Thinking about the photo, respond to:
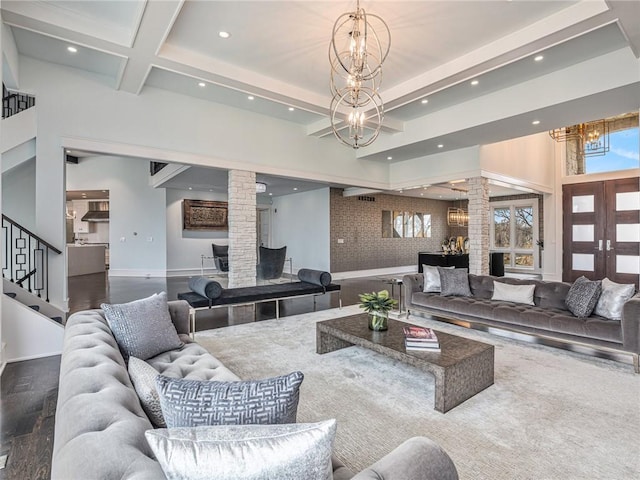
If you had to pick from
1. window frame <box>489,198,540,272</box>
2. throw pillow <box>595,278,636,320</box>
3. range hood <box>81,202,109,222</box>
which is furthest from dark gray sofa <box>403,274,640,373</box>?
range hood <box>81,202,109,222</box>

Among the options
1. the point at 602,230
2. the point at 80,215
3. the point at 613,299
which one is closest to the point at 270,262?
the point at 613,299

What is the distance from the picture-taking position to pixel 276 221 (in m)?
12.5

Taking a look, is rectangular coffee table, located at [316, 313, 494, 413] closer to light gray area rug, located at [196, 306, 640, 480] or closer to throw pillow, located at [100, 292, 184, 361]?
light gray area rug, located at [196, 306, 640, 480]

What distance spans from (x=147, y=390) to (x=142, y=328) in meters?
1.10

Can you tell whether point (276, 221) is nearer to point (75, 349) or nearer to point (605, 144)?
point (605, 144)

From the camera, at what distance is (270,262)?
25.3ft

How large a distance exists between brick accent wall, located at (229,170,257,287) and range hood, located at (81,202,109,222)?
9323mm

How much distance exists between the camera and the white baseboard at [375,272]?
10371 mm

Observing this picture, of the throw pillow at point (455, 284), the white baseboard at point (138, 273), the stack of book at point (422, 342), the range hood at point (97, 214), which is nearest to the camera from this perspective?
the stack of book at point (422, 342)

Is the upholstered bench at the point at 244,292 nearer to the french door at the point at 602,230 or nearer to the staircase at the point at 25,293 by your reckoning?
the staircase at the point at 25,293

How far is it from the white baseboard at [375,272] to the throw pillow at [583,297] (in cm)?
665

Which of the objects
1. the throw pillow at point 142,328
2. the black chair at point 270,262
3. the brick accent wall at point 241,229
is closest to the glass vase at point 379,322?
the throw pillow at point 142,328

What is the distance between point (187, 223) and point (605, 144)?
12.3 meters

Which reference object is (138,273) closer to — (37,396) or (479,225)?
(37,396)
